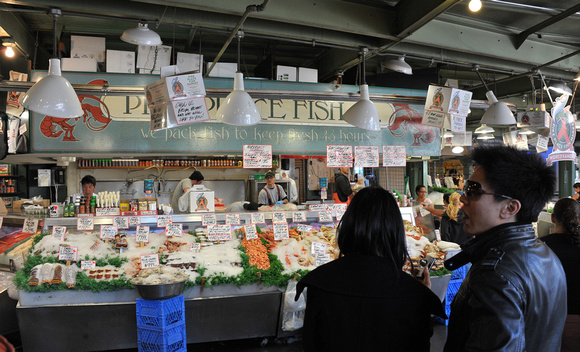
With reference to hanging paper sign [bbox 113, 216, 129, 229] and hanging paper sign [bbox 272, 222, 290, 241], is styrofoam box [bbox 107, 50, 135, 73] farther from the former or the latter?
hanging paper sign [bbox 272, 222, 290, 241]

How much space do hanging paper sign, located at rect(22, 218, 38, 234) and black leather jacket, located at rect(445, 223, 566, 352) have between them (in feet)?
16.1

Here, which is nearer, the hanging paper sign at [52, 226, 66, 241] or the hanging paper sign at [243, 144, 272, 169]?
the hanging paper sign at [52, 226, 66, 241]

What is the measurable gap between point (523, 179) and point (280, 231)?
142 inches

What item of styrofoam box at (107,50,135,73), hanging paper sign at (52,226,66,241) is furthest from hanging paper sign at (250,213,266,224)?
styrofoam box at (107,50,135,73)

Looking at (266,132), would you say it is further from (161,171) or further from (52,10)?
(161,171)

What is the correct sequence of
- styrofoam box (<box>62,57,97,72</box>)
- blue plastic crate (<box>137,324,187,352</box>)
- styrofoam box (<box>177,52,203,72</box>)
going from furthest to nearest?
styrofoam box (<box>177,52,203,72</box>) → styrofoam box (<box>62,57,97,72</box>) → blue plastic crate (<box>137,324,187,352</box>)

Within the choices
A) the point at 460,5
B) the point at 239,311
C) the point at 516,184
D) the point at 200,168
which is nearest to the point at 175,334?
the point at 239,311

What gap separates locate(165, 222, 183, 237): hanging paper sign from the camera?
4.67 m

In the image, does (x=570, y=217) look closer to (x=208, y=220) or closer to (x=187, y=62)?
(x=208, y=220)

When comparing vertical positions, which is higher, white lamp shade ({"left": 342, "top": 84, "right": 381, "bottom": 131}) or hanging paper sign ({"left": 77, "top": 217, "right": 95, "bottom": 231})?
white lamp shade ({"left": 342, "top": 84, "right": 381, "bottom": 131})

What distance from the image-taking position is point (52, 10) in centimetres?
353

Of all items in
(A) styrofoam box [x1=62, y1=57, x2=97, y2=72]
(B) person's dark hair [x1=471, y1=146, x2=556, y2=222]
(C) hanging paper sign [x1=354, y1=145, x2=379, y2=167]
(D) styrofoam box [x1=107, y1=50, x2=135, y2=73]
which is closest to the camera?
(B) person's dark hair [x1=471, y1=146, x2=556, y2=222]

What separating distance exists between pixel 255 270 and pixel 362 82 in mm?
2393

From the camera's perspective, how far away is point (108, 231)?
4492mm
